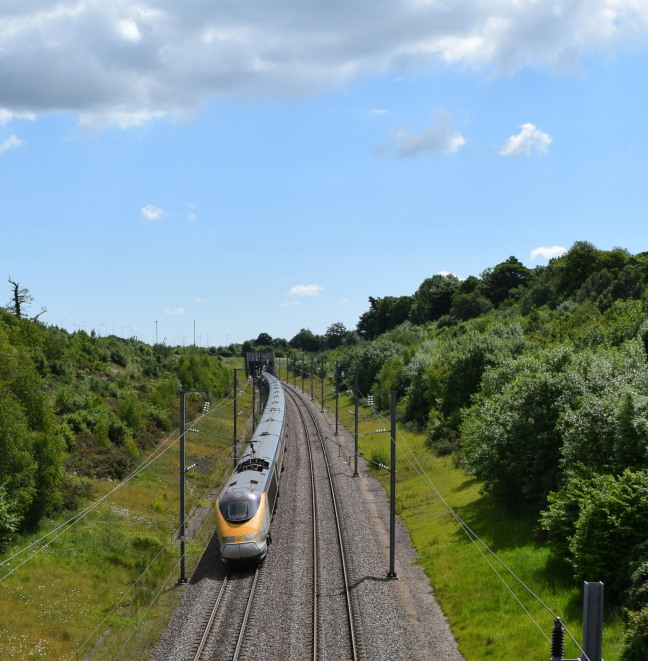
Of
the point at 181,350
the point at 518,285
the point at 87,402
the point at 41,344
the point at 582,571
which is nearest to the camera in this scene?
the point at 582,571

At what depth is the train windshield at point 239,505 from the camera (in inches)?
903

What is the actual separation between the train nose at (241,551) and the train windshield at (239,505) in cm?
100

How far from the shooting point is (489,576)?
21.2 meters

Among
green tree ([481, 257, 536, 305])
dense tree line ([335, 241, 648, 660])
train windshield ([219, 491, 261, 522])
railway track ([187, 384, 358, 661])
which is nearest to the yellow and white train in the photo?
train windshield ([219, 491, 261, 522])

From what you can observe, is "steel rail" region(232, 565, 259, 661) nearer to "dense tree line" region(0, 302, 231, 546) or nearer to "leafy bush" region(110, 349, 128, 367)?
"dense tree line" region(0, 302, 231, 546)

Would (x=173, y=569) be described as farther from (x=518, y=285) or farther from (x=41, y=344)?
(x=518, y=285)

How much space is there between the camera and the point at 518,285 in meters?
107

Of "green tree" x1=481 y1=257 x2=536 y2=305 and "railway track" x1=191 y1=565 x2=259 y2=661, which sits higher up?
"green tree" x1=481 y1=257 x2=536 y2=305

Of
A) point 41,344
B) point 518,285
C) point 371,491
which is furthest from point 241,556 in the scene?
point 518,285

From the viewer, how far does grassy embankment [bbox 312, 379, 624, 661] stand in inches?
651

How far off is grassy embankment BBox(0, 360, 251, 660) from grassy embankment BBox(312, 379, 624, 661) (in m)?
9.82

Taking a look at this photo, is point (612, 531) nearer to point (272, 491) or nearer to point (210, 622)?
point (210, 622)

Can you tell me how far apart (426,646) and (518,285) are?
96.9 m

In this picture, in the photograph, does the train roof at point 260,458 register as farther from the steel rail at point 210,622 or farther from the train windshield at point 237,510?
the steel rail at point 210,622
